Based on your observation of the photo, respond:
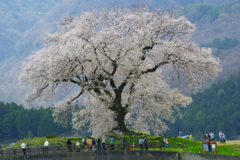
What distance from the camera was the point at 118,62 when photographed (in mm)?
46281

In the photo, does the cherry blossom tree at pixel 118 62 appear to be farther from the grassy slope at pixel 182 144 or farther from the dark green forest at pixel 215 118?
the dark green forest at pixel 215 118

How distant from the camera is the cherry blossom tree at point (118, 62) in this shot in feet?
146

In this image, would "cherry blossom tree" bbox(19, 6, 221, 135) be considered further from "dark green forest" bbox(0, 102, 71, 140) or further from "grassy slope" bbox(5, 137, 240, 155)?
"dark green forest" bbox(0, 102, 71, 140)

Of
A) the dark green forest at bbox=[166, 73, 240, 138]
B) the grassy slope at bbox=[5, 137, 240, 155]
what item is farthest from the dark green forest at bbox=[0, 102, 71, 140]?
the grassy slope at bbox=[5, 137, 240, 155]

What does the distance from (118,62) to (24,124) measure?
10364cm

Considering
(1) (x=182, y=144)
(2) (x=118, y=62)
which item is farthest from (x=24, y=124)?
(1) (x=182, y=144)

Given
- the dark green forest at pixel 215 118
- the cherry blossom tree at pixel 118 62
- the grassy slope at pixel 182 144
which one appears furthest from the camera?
the dark green forest at pixel 215 118

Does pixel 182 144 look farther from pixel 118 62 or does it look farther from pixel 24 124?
pixel 24 124

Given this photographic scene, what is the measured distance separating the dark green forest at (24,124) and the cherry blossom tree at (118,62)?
93847 mm

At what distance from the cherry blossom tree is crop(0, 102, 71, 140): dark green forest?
93847 mm

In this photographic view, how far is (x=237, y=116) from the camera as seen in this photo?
16762 cm

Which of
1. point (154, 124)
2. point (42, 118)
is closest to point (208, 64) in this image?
point (154, 124)

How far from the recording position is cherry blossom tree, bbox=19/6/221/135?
1746 inches

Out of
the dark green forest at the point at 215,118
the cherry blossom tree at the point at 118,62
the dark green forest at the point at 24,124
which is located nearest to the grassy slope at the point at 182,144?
the cherry blossom tree at the point at 118,62
